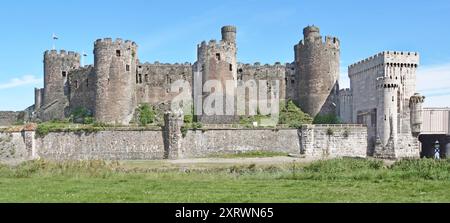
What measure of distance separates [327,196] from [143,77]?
41.6m

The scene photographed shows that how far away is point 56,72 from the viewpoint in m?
59.6

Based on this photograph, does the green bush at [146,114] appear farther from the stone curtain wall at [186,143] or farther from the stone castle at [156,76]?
the stone curtain wall at [186,143]

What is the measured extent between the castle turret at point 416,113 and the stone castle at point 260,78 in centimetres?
8

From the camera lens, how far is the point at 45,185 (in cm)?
2270

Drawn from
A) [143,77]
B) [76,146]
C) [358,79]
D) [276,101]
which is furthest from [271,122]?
[76,146]

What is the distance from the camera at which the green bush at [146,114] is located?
53934 mm

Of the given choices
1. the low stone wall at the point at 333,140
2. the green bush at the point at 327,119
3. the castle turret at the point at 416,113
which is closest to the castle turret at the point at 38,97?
the green bush at the point at 327,119

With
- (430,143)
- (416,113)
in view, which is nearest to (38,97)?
(416,113)

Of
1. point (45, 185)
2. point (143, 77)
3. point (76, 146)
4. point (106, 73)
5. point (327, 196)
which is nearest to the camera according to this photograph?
point (327, 196)

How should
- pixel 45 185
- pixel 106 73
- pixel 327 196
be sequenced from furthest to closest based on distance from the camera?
1. pixel 106 73
2. pixel 45 185
3. pixel 327 196

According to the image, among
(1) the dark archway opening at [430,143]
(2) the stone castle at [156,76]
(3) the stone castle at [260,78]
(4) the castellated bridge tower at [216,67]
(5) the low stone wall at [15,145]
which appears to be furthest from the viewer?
(2) the stone castle at [156,76]

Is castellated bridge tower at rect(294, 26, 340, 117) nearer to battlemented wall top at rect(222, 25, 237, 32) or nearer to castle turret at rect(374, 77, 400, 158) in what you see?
battlemented wall top at rect(222, 25, 237, 32)
